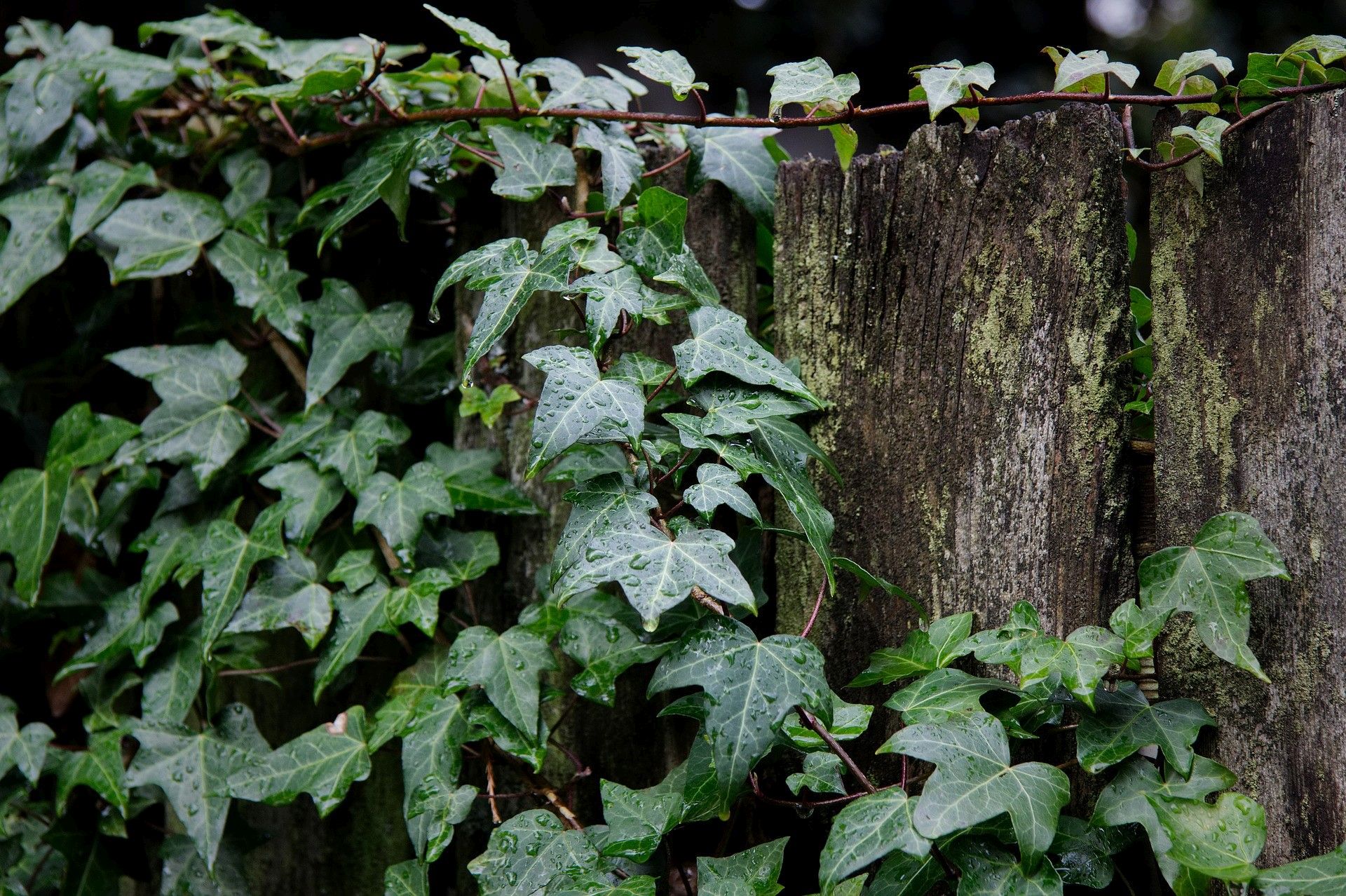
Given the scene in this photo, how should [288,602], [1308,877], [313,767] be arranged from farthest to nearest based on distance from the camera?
1. [288,602]
2. [313,767]
3. [1308,877]

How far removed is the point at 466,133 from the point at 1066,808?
121 centimetres

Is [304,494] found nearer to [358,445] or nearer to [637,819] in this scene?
[358,445]

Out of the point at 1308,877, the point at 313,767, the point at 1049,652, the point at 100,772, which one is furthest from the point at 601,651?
the point at 100,772

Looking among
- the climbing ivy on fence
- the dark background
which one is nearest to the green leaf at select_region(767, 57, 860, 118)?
the climbing ivy on fence

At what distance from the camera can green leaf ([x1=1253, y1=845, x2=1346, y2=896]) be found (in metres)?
0.82

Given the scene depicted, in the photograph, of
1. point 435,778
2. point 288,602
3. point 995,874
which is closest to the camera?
point 995,874

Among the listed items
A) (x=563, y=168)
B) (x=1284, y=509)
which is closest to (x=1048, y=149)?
(x=1284, y=509)

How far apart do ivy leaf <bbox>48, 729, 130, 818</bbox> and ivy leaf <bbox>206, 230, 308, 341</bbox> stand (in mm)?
711

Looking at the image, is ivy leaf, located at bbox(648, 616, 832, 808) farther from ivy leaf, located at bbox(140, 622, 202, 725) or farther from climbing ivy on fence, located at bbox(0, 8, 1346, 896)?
ivy leaf, located at bbox(140, 622, 202, 725)

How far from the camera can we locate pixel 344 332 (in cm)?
149

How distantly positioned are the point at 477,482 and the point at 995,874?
87cm

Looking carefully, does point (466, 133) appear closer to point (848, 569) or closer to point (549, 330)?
point (549, 330)

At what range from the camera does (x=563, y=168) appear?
1.32 meters

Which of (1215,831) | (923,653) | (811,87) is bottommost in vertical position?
(1215,831)
